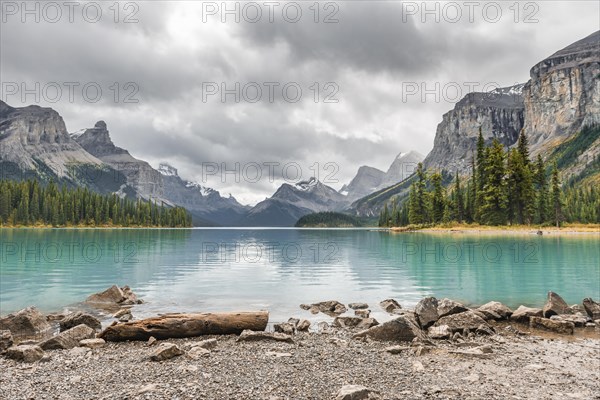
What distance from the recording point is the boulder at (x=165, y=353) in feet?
46.9

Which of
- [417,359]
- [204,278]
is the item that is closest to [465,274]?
[204,278]

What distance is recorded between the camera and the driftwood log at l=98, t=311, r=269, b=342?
17.6m

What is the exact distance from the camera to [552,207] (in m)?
132

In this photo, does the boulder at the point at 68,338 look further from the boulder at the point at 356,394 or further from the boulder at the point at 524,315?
the boulder at the point at 524,315

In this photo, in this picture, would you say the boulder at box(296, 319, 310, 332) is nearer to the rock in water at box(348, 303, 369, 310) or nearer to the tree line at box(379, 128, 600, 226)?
the rock in water at box(348, 303, 369, 310)

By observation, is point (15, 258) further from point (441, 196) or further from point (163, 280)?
point (441, 196)

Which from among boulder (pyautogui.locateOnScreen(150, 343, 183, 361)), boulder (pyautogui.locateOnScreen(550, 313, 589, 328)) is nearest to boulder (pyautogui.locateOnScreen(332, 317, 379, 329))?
boulder (pyautogui.locateOnScreen(550, 313, 589, 328))

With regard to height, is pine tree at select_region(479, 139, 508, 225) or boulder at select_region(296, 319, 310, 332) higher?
pine tree at select_region(479, 139, 508, 225)

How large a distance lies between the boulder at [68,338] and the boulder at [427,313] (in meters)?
A: 15.8

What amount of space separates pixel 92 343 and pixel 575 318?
23.6 metres

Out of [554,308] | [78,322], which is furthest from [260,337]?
[554,308]

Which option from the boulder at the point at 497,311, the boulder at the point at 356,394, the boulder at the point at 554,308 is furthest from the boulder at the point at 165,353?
the boulder at the point at 554,308

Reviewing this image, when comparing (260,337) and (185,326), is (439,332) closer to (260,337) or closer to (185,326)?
(260,337)

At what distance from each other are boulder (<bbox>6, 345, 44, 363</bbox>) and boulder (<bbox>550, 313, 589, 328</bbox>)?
23.2 metres
